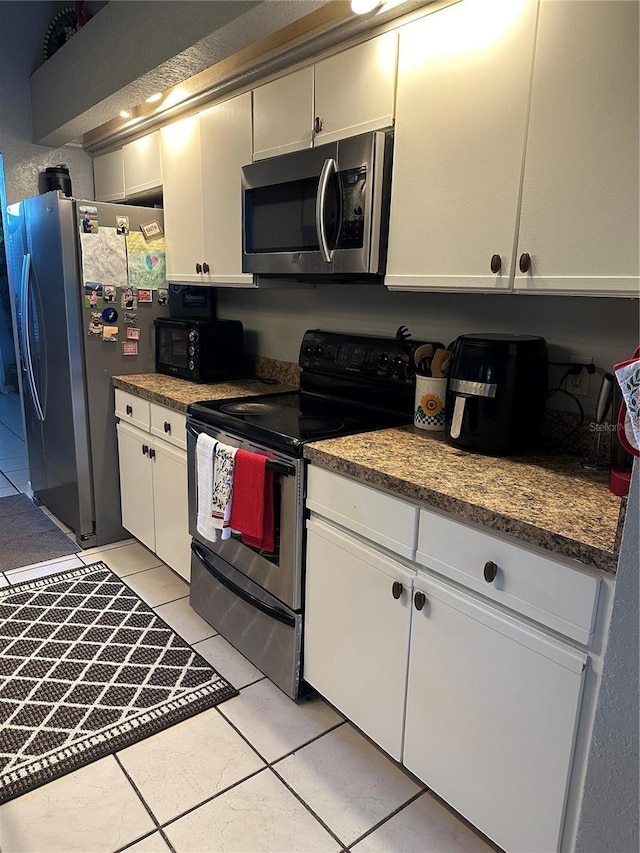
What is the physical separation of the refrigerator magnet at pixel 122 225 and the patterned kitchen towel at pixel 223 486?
1.49 m

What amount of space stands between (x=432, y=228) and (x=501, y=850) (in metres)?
1.71

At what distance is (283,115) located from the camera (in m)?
2.23

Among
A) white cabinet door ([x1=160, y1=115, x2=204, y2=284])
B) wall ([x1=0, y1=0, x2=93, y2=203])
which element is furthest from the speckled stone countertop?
wall ([x1=0, y1=0, x2=93, y2=203])

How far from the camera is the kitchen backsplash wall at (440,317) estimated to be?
1742 millimetres

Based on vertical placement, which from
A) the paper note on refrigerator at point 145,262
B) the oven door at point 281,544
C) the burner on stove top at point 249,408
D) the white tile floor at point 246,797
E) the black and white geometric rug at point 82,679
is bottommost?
the white tile floor at point 246,797

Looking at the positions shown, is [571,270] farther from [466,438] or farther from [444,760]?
[444,760]

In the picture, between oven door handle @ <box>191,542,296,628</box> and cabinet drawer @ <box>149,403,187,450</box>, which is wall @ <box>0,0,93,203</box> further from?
oven door handle @ <box>191,542,296,628</box>

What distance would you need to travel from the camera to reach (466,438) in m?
1.76

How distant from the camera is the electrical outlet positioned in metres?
1.80

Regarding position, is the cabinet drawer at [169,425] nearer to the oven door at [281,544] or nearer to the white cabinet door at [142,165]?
the oven door at [281,544]

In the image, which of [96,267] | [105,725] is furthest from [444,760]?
[96,267]

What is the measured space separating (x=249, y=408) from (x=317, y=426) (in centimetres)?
40

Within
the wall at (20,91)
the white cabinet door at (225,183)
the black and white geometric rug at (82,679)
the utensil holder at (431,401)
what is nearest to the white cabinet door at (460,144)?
the utensil holder at (431,401)

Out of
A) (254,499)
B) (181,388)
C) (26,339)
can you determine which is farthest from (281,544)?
(26,339)
